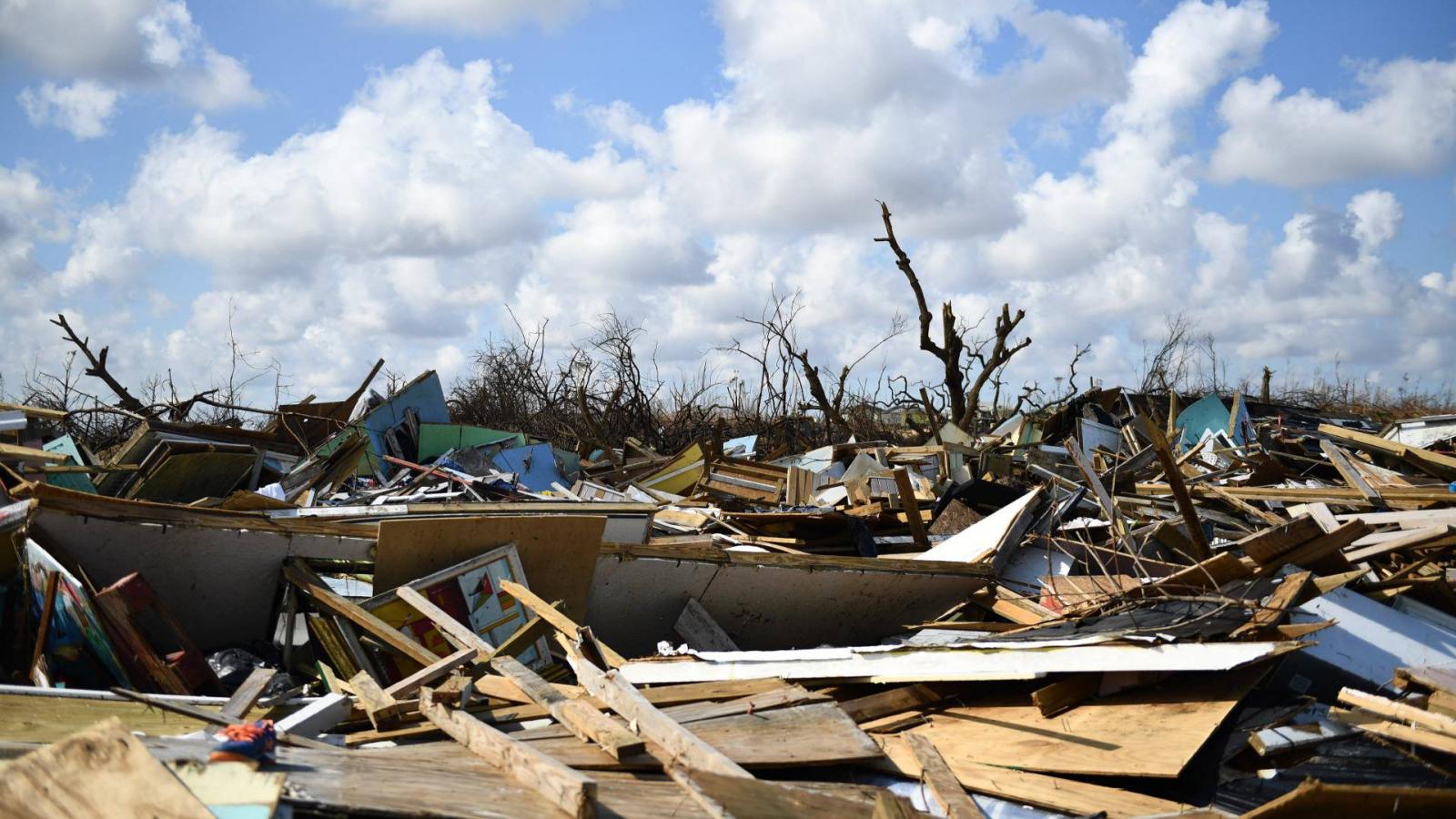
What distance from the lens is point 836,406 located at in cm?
1722

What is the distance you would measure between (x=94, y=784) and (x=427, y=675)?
1975mm

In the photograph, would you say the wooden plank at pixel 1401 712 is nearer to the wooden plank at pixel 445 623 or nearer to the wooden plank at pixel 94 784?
the wooden plank at pixel 445 623

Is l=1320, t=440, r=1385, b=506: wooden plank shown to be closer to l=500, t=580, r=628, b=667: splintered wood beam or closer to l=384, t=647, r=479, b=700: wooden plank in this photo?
l=500, t=580, r=628, b=667: splintered wood beam

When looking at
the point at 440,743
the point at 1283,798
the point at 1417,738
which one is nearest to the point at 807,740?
the point at 440,743

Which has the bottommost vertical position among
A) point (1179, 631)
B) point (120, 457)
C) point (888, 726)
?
point (888, 726)

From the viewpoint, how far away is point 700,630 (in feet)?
22.6

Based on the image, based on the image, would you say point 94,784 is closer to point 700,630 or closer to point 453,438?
point 700,630

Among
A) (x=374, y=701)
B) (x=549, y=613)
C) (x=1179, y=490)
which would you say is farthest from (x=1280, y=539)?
(x=374, y=701)

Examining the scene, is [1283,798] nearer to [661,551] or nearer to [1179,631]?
[1179,631]

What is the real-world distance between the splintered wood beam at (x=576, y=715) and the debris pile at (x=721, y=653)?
2 centimetres

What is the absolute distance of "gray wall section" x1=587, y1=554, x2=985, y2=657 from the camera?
22.6 feet

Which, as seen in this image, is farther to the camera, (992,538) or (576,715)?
(992,538)

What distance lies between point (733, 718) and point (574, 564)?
7.13 feet

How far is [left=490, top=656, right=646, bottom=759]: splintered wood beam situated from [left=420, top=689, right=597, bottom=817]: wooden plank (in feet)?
1.14
